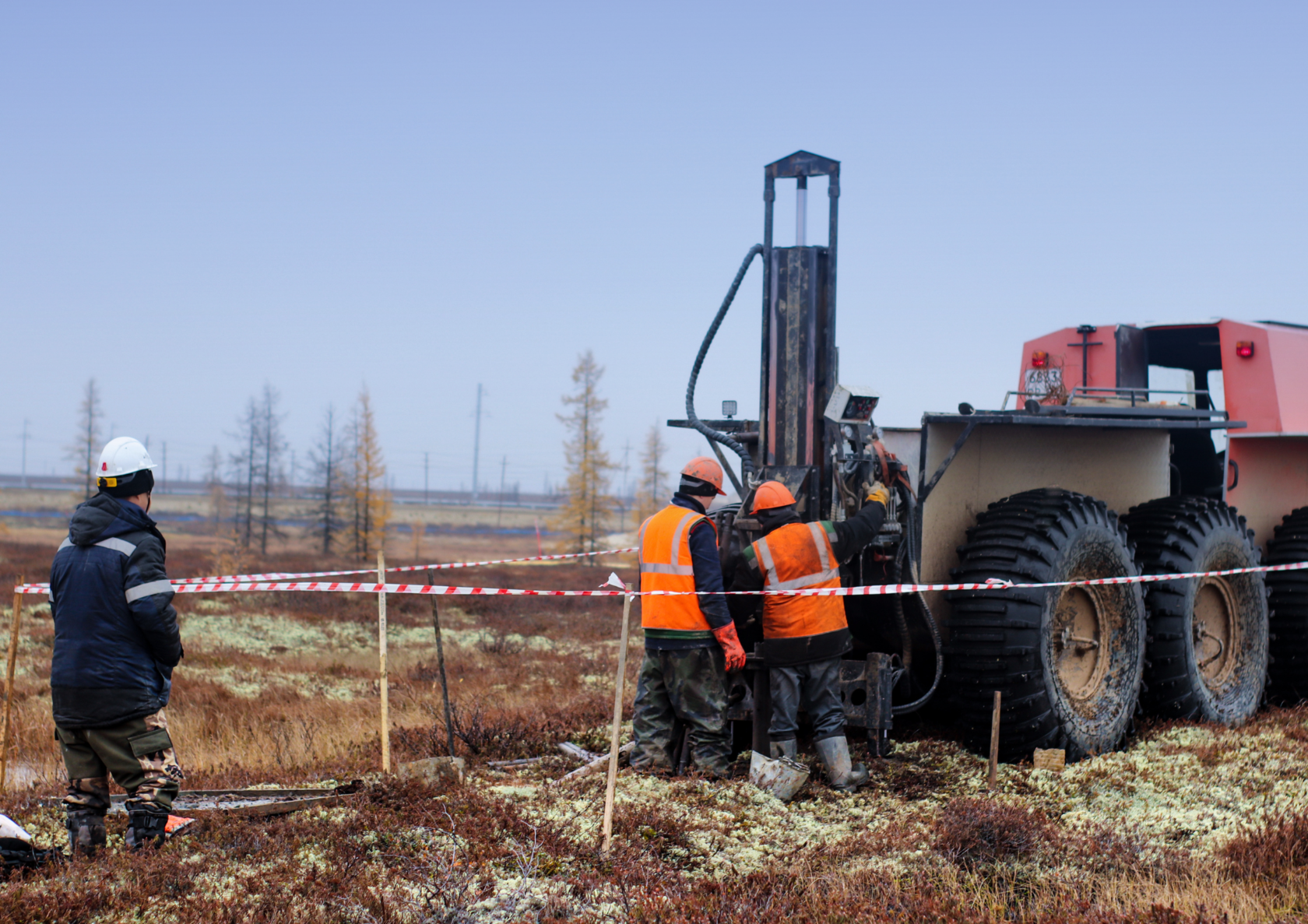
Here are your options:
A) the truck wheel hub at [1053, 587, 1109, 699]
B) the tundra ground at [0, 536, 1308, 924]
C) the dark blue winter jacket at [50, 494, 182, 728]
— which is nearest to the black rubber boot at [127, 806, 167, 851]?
the tundra ground at [0, 536, 1308, 924]

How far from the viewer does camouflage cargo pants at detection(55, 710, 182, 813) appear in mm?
5164

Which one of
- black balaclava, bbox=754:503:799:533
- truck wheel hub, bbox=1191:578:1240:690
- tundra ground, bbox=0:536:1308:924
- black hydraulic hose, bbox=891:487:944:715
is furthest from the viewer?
truck wheel hub, bbox=1191:578:1240:690

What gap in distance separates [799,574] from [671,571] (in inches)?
29.4

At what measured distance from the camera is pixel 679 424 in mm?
7777

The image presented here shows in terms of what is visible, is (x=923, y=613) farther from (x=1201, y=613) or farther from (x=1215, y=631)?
(x=1215, y=631)

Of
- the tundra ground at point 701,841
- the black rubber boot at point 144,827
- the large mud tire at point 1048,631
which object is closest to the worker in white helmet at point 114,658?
the black rubber boot at point 144,827

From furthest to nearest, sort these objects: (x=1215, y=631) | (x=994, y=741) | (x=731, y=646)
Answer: (x=1215, y=631) < (x=731, y=646) < (x=994, y=741)

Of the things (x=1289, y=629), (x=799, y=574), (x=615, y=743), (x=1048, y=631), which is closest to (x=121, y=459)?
(x=615, y=743)

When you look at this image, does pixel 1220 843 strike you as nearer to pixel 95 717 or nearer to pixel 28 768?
pixel 95 717

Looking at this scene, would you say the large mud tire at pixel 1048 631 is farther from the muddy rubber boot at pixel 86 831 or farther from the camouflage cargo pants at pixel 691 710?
the muddy rubber boot at pixel 86 831

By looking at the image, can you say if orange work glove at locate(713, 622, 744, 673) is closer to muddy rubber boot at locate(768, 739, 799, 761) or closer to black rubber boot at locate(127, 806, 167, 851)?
muddy rubber boot at locate(768, 739, 799, 761)

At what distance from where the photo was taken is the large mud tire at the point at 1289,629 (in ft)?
30.0

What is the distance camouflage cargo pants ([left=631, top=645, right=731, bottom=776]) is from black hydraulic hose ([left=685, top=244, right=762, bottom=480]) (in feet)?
4.03

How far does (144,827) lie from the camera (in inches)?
206
